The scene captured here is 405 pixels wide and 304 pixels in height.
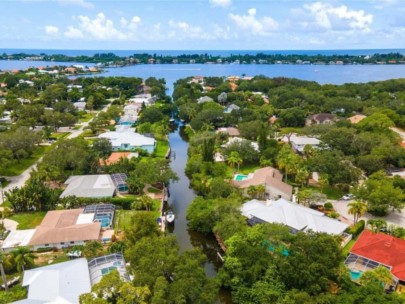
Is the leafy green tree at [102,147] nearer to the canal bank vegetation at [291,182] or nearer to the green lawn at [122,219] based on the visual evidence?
the canal bank vegetation at [291,182]

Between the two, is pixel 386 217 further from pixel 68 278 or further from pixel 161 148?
pixel 161 148

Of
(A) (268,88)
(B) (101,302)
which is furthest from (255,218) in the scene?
(A) (268,88)

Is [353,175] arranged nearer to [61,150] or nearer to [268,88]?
[61,150]

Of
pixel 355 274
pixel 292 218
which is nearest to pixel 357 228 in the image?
pixel 292 218

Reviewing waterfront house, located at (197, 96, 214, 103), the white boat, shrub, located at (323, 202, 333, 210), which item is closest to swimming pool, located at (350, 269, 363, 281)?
shrub, located at (323, 202, 333, 210)

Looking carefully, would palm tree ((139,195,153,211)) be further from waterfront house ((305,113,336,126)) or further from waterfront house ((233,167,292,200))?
waterfront house ((305,113,336,126))
